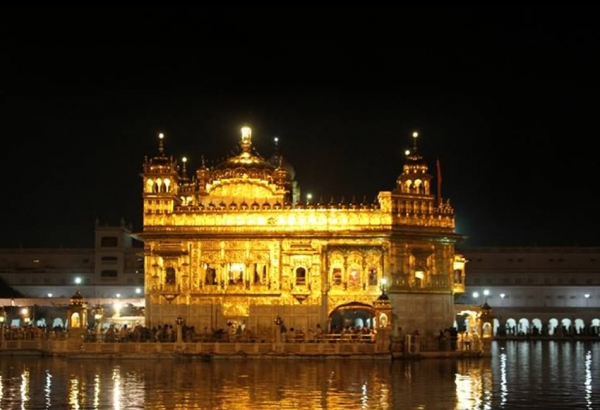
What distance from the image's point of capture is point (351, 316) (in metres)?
90.5

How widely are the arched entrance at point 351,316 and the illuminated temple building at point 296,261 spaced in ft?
0.59

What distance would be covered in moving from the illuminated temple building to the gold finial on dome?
4796mm

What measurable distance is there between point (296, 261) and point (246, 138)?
8.53m

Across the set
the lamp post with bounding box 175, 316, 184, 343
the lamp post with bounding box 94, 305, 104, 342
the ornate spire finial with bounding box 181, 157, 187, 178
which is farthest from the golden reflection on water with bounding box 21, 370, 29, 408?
the ornate spire finial with bounding box 181, 157, 187, 178

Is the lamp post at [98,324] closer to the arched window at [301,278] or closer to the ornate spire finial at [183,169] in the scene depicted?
the arched window at [301,278]

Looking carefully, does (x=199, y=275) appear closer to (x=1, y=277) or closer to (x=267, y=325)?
(x=267, y=325)

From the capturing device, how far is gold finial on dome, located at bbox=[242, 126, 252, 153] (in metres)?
58.7

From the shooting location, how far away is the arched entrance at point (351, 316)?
53000 mm

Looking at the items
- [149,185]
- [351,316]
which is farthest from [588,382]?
[351,316]

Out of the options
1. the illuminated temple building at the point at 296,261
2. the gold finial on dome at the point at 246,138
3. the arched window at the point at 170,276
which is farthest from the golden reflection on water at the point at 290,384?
the gold finial on dome at the point at 246,138

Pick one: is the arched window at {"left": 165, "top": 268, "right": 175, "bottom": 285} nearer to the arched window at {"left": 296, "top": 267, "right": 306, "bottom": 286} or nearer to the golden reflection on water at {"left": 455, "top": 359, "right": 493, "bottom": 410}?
the arched window at {"left": 296, "top": 267, "right": 306, "bottom": 286}

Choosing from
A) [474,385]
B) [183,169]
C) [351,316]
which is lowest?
[474,385]

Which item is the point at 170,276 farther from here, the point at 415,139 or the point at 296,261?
the point at 415,139

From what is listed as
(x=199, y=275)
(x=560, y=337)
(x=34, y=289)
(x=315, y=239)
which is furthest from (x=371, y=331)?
(x=34, y=289)
